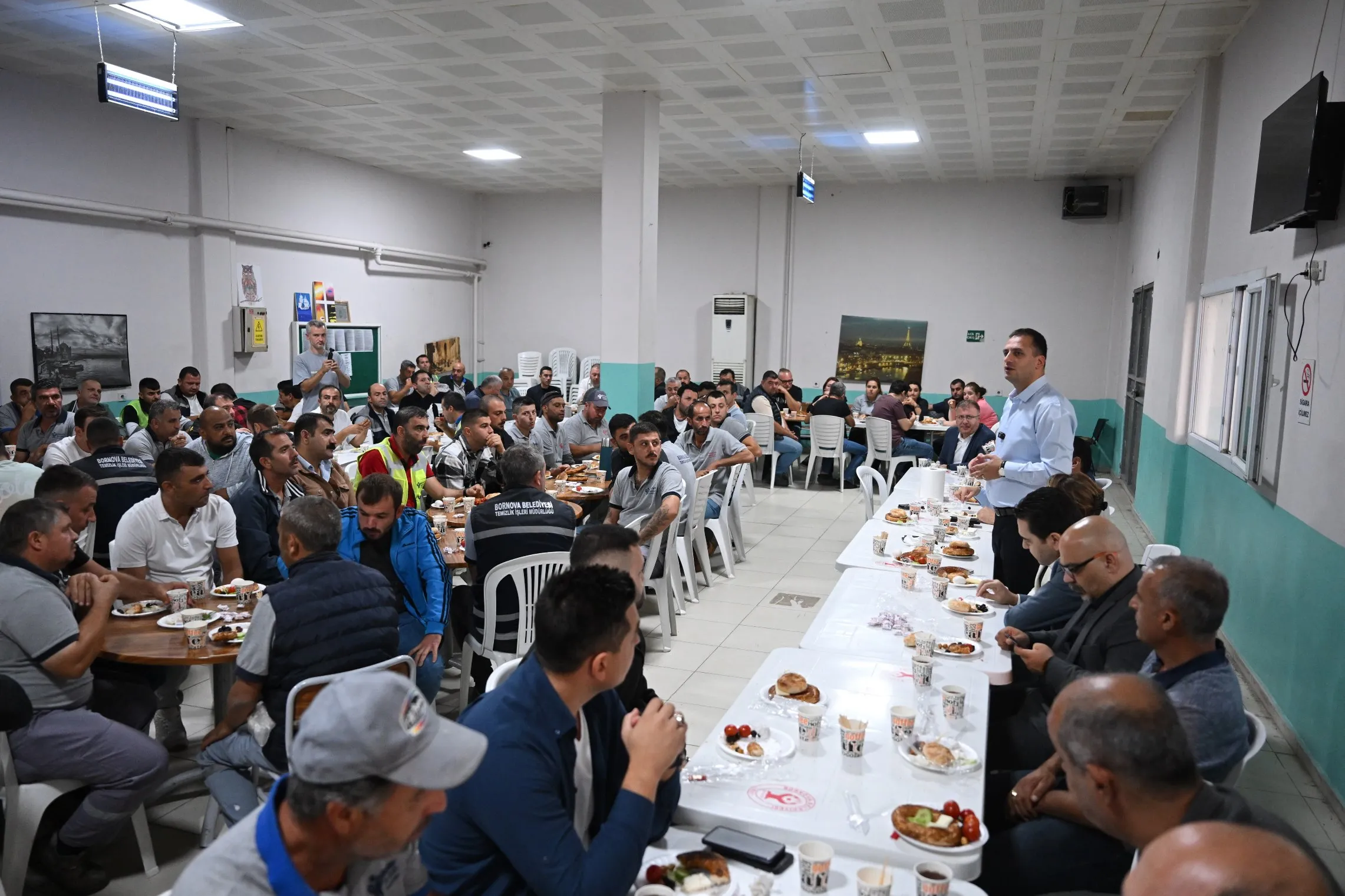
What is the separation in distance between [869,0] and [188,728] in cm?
609

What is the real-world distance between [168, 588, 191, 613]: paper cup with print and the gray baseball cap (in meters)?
2.70

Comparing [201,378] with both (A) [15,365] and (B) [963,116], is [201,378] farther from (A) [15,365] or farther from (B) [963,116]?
(B) [963,116]

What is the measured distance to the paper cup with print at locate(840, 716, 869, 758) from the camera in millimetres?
2291

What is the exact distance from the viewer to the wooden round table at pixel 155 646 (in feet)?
10.5

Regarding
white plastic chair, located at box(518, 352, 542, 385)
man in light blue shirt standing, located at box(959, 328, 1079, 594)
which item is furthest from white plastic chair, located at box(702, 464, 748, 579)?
white plastic chair, located at box(518, 352, 542, 385)

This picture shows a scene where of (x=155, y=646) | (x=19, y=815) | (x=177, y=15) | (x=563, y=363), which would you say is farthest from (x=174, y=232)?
(x=19, y=815)

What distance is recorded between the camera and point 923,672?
9.02 feet

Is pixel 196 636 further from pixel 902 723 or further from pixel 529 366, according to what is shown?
pixel 529 366

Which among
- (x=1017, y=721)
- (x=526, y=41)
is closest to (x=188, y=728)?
(x=1017, y=721)

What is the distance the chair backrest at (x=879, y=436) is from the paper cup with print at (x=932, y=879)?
8.86m

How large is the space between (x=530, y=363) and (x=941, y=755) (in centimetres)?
1383

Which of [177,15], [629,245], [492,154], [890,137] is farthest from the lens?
[492,154]

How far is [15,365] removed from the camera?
8.42 metres

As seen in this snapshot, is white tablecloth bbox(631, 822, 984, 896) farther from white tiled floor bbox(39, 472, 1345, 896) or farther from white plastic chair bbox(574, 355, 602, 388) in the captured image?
white plastic chair bbox(574, 355, 602, 388)
